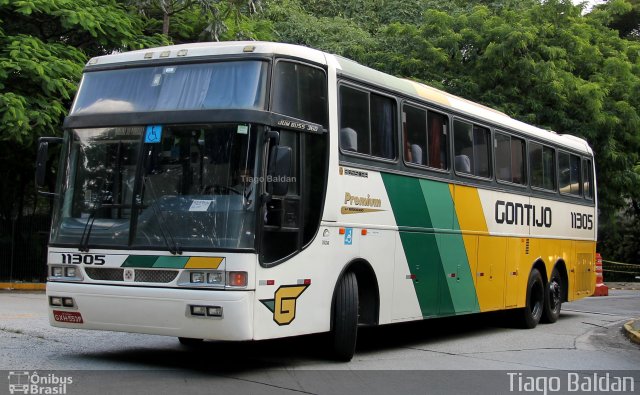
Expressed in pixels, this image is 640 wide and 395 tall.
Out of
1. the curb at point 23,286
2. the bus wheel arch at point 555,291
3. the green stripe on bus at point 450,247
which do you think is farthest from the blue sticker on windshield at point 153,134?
the curb at point 23,286

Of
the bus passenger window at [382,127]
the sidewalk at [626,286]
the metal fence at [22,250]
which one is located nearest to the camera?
the bus passenger window at [382,127]

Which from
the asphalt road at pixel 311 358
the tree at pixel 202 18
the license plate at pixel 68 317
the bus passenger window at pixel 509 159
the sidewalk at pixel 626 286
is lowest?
the asphalt road at pixel 311 358

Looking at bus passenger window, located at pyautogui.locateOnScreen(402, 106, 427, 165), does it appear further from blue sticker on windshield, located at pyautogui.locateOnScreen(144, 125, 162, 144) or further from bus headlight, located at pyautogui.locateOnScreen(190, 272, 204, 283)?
bus headlight, located at pyautogui.locateOnScreen(190, 272, 204, 283)

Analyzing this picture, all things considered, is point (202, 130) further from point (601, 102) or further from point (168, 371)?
point (601, 102)

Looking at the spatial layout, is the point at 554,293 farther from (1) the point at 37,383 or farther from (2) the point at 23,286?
(2) the point at 23,286

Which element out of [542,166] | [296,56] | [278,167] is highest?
[296,56]

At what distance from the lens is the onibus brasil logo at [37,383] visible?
763cm

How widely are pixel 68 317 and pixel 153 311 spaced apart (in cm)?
112

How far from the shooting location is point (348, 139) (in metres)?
10.1

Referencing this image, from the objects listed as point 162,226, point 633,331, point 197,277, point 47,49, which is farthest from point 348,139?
point 47,49

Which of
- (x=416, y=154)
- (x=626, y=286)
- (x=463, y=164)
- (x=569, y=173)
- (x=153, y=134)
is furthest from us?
(x=626, y=286)

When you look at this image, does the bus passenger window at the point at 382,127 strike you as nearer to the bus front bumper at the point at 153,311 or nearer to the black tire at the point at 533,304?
the bus front bumper at the point at 153,311

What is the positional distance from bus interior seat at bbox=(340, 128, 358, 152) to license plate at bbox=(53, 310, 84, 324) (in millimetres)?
3506

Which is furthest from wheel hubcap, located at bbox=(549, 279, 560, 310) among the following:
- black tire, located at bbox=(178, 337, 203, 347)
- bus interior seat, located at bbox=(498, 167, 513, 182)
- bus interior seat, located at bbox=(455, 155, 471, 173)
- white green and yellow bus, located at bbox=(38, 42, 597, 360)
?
black tire, located at bbox=(178, 337, 203, 347)
